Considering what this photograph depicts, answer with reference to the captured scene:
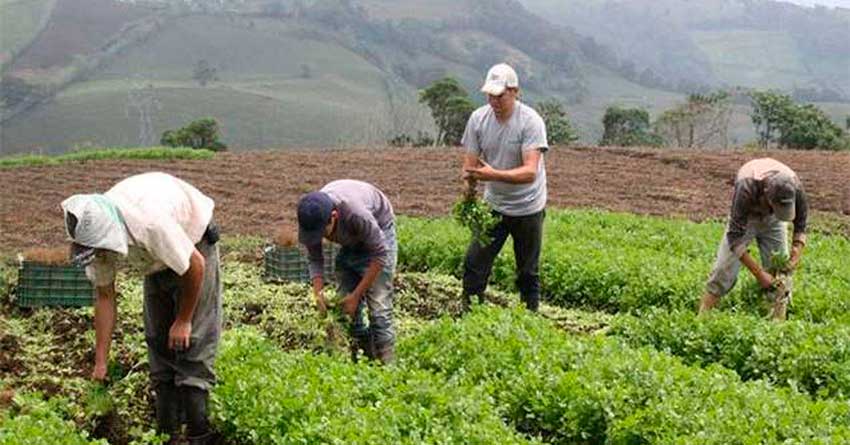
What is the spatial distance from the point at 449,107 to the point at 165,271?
30.3 meters

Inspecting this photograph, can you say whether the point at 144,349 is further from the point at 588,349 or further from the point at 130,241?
the point at 588,349

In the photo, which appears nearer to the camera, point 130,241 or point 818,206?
point 130,241

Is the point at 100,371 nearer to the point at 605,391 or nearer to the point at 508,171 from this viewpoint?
the point at 605,391

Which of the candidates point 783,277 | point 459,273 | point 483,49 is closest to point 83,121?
point 459,273

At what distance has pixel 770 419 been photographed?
17.7ft

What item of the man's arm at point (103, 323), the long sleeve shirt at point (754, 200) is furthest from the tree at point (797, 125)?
the man's arm at point (103, 323)

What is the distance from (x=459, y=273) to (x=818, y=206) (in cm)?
1147

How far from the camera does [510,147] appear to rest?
792cm

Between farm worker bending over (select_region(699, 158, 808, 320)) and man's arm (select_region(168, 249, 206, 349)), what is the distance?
461 cm

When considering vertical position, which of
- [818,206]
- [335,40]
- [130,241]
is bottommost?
[818,206]

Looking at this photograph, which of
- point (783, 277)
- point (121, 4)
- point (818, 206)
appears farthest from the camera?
point (121, 4)

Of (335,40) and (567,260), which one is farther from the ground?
(335,40)

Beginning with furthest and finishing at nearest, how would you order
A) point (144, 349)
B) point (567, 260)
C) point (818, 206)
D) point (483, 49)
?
point (483, 49), point (818, 206), point (567, 260), point (144, 349)

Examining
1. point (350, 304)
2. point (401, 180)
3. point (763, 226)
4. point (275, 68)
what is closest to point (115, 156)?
point (401, 180)
